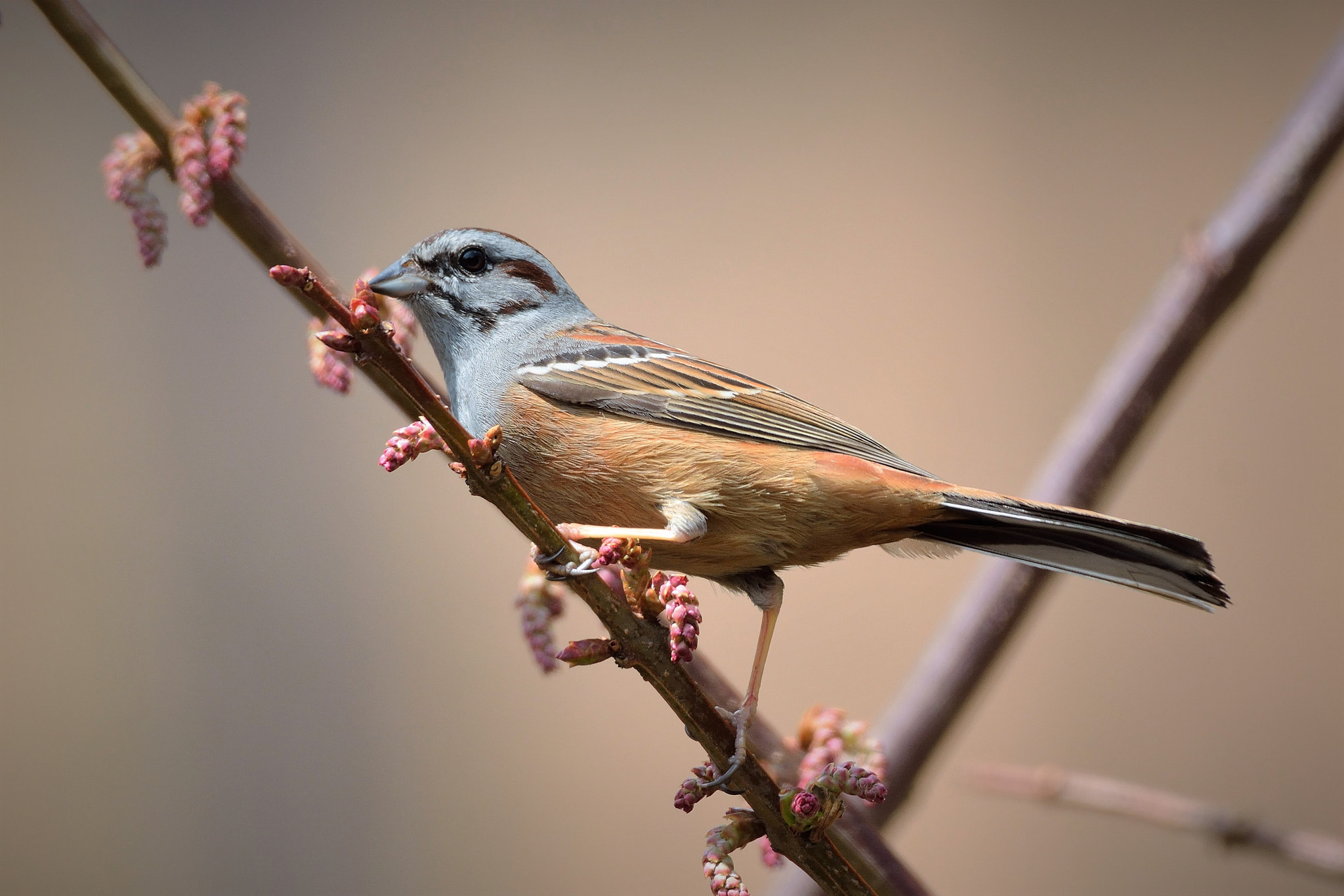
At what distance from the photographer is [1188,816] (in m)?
1.91

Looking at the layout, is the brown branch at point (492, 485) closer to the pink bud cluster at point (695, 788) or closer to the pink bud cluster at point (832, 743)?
the pink bud cluster at point (695, 788)

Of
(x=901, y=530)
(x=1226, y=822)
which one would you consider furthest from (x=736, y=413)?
(x=1226, y=822)

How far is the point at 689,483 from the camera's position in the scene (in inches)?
70.8

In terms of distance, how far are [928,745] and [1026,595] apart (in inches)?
15.9

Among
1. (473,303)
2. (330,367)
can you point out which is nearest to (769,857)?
(330,367)

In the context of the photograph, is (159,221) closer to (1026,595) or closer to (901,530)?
(901,530)

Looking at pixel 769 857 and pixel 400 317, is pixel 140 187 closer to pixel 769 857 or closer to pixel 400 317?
pixel 400 317

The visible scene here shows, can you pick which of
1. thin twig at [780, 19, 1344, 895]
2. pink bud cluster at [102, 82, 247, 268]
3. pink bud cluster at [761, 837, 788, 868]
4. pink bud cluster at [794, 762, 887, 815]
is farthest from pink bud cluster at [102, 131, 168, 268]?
thin twig at [780, 19, 1344, 895]

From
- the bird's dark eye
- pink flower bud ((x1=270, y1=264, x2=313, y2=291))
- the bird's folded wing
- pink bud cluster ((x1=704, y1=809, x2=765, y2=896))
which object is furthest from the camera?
the bird's dark eye

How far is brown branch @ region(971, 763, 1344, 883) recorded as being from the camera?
1.85 meters

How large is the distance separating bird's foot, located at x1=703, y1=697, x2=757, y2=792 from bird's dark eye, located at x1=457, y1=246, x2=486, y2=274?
109 cm

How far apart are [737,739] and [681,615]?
0.82ft

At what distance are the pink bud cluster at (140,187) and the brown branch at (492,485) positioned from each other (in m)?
0.08

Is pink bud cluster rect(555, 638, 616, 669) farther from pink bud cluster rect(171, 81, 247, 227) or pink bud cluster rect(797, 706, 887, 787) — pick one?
pink bud cluster rect(171, 81, 247, 227)
